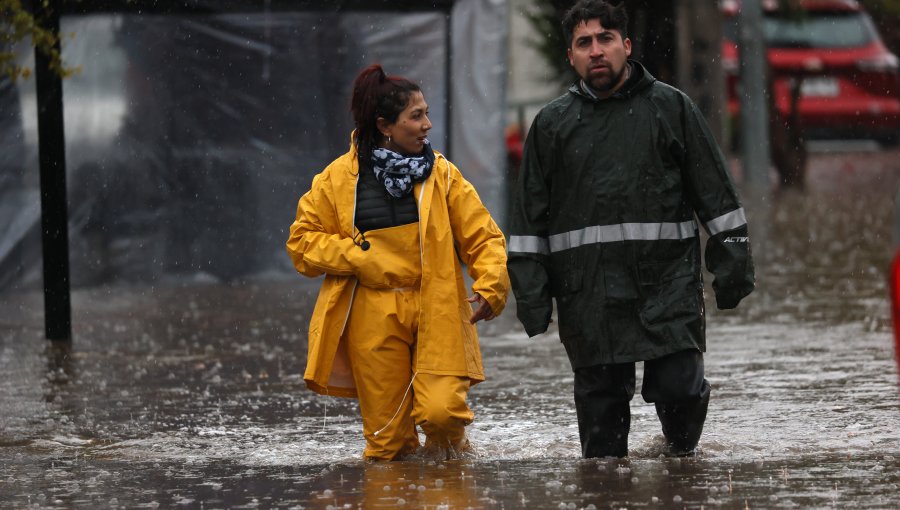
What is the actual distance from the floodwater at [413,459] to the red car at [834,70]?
36.6ft

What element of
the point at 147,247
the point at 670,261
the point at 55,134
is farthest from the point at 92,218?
the point at 670,261

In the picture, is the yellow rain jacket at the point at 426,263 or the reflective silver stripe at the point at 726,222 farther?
the yellow rain jacket at the point at 426,263

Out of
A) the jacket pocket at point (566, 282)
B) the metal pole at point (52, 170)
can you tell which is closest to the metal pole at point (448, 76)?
the metal pole at point (52, 170)

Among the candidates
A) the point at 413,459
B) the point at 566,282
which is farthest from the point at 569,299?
the point at 413,459

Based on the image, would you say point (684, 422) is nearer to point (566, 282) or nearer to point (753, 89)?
point (566, 282)

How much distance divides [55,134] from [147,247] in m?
4.34

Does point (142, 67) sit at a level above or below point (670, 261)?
above

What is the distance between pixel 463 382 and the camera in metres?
6.80

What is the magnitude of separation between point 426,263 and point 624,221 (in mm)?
821

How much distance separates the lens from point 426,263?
22.1ft

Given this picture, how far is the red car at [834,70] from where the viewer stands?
25000 millimetres

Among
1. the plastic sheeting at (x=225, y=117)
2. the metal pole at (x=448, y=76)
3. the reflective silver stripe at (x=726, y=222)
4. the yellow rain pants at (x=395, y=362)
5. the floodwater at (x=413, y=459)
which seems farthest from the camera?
the metal pole at (x=448, y=76)

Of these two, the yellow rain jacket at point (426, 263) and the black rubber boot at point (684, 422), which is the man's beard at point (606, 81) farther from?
the black rubber boot at point (684, 422)

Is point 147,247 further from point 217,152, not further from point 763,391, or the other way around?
point 763,391
